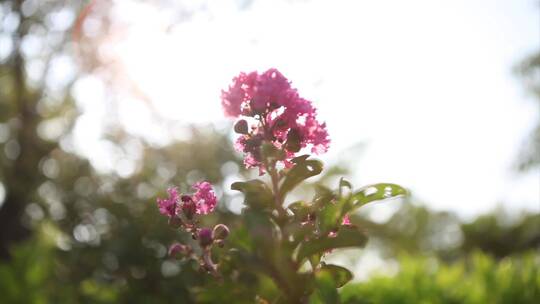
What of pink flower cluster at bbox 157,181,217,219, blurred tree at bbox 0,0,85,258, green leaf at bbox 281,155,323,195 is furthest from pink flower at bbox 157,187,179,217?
blurred tree at bbox 0,0,85,258

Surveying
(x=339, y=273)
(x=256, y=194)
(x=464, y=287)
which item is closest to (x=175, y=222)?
(x=256, y=194)

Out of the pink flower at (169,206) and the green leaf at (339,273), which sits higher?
the pink flower at (169,206)

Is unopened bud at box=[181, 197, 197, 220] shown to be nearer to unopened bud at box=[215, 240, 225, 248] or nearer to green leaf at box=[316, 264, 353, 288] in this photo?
unopened bud at box=[215, 240, 225, 248]

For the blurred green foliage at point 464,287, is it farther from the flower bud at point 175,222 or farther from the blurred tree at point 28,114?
the blurred tree at point 28,114

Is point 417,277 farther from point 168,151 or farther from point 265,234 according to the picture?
point 168,151

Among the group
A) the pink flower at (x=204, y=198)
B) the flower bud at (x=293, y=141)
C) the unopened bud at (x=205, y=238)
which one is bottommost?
the unopened bud at (x=205, y=238)

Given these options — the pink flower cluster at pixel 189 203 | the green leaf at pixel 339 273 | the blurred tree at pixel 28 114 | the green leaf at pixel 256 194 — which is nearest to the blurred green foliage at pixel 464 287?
the green leaf at pixel 339 273

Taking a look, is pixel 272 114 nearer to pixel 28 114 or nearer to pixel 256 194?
pixel 256 194
